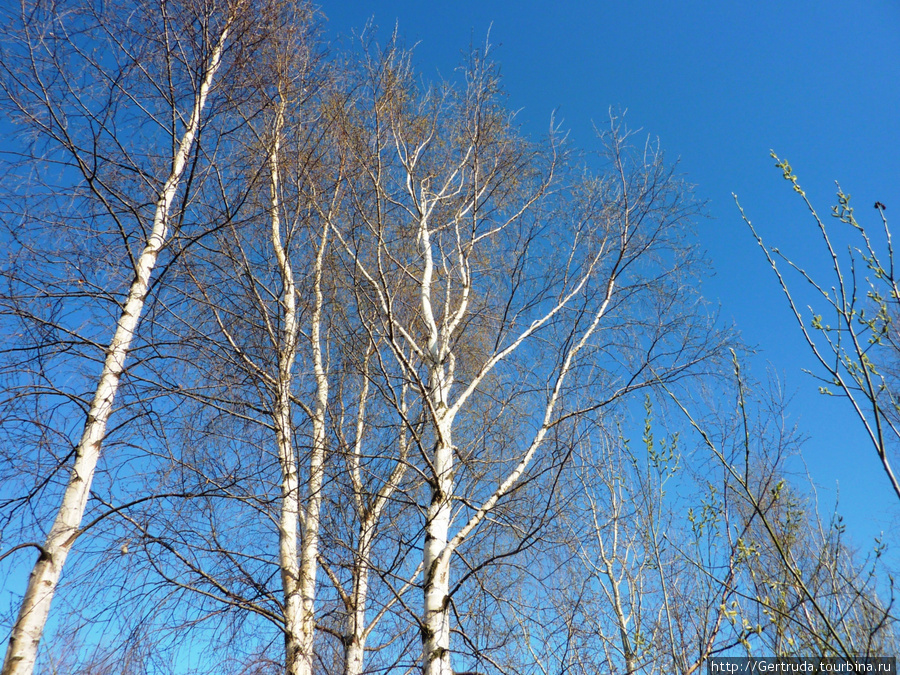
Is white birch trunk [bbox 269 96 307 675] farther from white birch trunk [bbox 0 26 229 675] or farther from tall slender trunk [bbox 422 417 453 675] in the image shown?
tall slender trunk [bbox 422 417 453 675]

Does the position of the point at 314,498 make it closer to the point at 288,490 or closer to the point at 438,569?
the point at 288,490

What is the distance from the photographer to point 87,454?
2.83 m

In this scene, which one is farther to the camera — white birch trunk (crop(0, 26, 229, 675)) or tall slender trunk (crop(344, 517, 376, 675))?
tall slender trunk (crop(344, 517, 376, 675))

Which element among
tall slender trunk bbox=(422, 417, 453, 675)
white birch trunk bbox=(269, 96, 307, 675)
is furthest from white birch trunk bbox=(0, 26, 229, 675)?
tall slender trunk bbox=(422, 417, 453, 675)

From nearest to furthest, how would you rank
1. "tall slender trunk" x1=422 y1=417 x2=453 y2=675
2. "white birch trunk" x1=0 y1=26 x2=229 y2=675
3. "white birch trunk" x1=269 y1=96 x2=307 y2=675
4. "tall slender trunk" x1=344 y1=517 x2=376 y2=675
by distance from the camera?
"white birch trunk" x1=0 y1=26 x2=229 y2=675
"tall slender trunk" x1=422 y1=417 x2=453 y2=675
"white birch trunk" x1=269 y1=96 x2=307 y2=675
"tall slender trunk" x1=344 y1=517 x2=376 y2=675

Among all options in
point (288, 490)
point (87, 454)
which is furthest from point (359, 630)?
point (87, 454)

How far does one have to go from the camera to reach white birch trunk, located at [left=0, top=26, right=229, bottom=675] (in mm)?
2424

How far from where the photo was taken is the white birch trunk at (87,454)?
7.95 ft

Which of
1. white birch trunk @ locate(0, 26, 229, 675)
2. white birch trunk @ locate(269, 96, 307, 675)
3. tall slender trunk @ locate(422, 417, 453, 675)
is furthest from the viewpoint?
white birch trunk @ locate(269, 96, 307, 675)

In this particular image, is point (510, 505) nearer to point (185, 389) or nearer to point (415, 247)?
point (185, 389)

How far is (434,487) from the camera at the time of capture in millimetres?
3438

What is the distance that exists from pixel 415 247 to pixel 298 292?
4.15 ft

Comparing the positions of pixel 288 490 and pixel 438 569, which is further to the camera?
pixel 288 490

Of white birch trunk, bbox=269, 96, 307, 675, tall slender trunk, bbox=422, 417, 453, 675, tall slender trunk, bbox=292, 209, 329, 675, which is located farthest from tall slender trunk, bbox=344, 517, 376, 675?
tall slender trunk, bbox=422, 417, 453, 675
